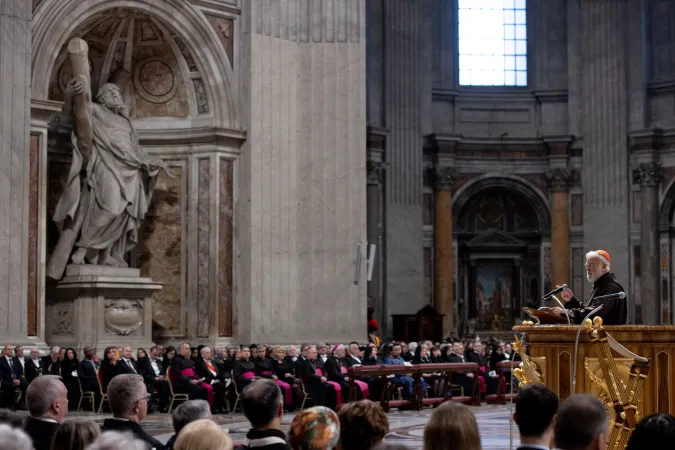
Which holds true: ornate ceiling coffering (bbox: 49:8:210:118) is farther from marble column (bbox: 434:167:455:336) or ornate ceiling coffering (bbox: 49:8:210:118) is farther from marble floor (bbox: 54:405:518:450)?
marble column (bbox: 434:167:455:336)

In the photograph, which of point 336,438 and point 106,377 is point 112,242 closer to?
point 106,377

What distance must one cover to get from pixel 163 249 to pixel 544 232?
12656 mm

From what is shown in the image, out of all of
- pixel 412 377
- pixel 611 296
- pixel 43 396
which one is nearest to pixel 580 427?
pixel 43 396

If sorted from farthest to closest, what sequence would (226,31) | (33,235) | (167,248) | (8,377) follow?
(167,248)
(226,31)
(33,235)
(8,377)

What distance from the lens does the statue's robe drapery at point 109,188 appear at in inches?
698

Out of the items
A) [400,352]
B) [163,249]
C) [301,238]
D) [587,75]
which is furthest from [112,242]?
[587,75]

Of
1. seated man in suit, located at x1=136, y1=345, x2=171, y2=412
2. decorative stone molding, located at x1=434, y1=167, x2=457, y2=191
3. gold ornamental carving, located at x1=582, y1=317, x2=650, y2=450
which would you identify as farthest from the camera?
decorative stone molding, located at x1=434, y1=167, x2=457, y2=191

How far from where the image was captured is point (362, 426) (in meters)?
4.71

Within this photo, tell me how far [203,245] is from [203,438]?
14.6 meters

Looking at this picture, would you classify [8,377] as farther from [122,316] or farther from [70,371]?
[122,316]

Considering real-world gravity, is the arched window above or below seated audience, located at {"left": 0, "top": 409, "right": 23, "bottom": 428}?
above

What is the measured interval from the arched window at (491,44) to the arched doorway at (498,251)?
2.64 meters

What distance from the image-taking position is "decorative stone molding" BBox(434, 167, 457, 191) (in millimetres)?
28938

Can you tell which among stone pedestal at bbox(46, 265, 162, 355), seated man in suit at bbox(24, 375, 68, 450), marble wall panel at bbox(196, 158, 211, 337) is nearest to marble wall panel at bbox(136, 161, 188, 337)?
marble wall panel at bbox(196, 158, 211, 337)
